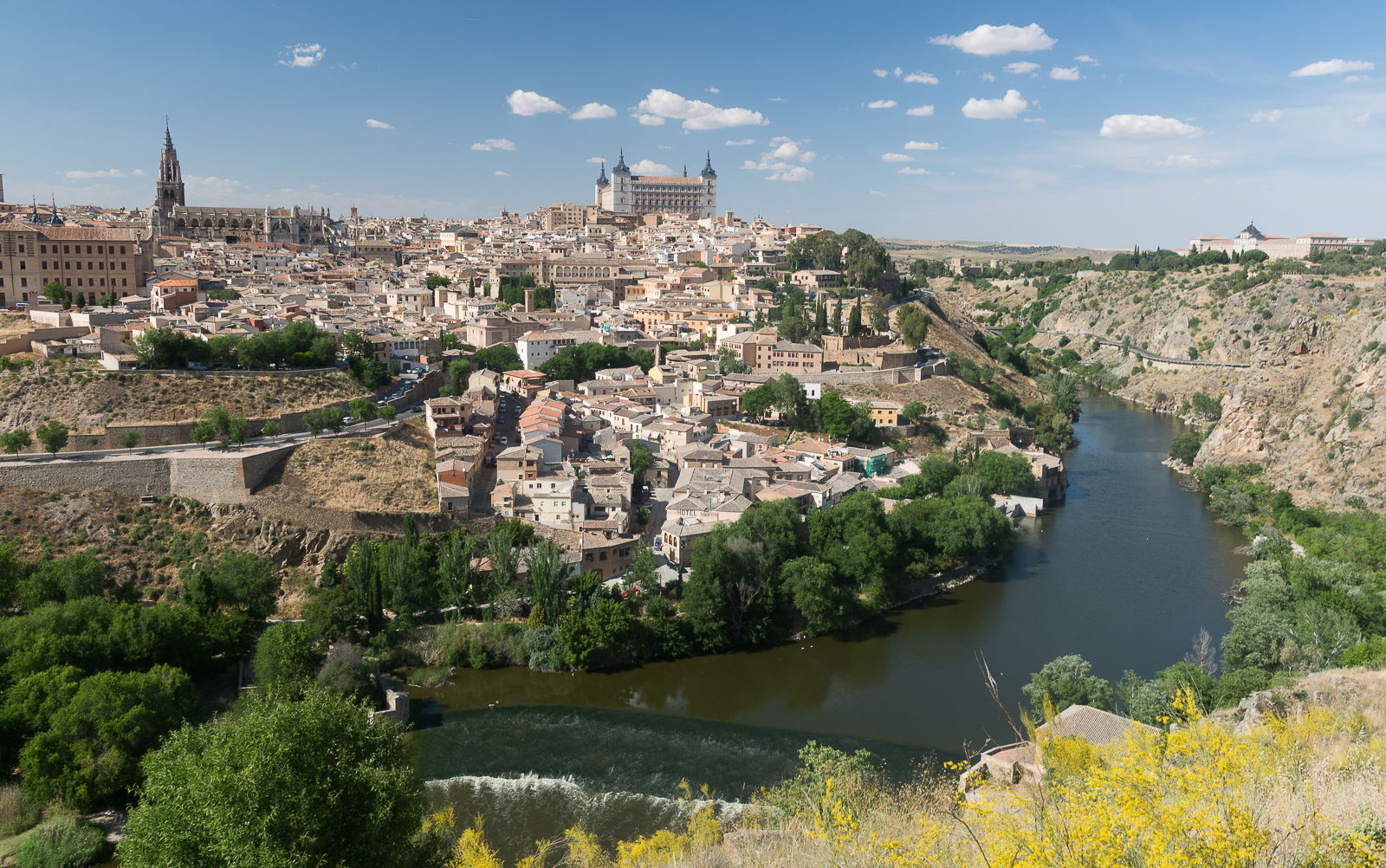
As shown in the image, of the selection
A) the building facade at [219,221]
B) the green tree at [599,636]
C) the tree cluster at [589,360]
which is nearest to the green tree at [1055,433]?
the tree cluster at [589,360]

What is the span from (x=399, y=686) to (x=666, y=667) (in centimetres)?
361

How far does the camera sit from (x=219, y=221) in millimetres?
45562

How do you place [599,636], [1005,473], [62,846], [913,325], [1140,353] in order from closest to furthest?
[62,846] → [599,636] → [1005,473] → [913,325] → [1140,353]

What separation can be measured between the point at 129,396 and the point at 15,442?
2.10 m

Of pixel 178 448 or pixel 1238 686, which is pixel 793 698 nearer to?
pixel 1238 686

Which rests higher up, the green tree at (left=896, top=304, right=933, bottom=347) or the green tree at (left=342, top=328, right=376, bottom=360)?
the green tree at (left=896, top=304, right=933, bottom=347)

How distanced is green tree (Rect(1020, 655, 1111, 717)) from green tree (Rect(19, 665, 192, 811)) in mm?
9462

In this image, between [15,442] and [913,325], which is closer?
[15,442]

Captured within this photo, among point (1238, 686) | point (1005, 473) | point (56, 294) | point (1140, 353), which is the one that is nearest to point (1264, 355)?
point (1140, 353)

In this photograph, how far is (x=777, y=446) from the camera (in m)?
21.5

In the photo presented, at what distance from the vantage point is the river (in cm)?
1006

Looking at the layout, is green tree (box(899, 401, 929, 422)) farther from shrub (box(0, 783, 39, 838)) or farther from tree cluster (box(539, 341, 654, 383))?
shrub (box(0, 783, 39, 838))

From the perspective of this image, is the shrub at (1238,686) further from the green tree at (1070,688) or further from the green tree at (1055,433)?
the green tree at (1055,433)

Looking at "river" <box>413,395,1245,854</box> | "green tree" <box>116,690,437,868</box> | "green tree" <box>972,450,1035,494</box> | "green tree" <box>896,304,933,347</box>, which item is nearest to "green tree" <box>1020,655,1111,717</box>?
"river" <box>413,395,1245,854</box>
